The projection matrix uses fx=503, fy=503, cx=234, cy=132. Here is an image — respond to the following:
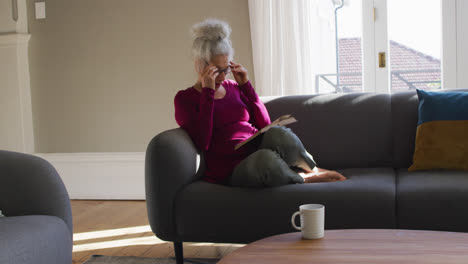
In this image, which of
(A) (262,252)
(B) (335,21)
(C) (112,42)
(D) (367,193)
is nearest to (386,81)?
(B) (335,21)

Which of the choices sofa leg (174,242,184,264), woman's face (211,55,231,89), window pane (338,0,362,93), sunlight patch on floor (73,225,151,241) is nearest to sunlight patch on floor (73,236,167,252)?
sunlight patch on floor (73,225,151,241)

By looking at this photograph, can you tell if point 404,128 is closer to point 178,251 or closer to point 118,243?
point 178,251

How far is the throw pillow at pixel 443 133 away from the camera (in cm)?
220

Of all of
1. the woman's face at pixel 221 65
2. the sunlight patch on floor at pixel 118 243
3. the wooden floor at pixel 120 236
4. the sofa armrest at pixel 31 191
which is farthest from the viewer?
the sunlight patch on floor at pixel 118 243

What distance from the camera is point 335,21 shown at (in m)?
3.57

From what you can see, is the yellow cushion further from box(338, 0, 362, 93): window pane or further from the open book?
box(338, 0, 362, 93): window pane

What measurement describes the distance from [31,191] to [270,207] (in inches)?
34.2

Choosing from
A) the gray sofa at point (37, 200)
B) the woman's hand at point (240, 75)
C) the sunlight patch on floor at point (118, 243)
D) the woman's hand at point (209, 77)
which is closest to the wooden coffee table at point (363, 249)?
the gray sofa at point (37, 200)

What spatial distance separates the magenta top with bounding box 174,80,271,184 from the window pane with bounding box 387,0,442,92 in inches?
55.9

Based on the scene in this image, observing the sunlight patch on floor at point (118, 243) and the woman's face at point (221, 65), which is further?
the sunlight patch on floor at point (118, 243)

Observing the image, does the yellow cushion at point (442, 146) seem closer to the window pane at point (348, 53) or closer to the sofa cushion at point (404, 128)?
the sofa cushion at point (404, 128)

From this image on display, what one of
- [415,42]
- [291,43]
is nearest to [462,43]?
[415,42]

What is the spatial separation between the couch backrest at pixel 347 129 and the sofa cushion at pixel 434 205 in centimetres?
52

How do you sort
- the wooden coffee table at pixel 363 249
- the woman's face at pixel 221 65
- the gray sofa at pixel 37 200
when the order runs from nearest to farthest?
1. the wooden coffee table at pixel 363 249
2. the gray sofa at pixel 37 200
3. the woman's face at pixel 221 65
